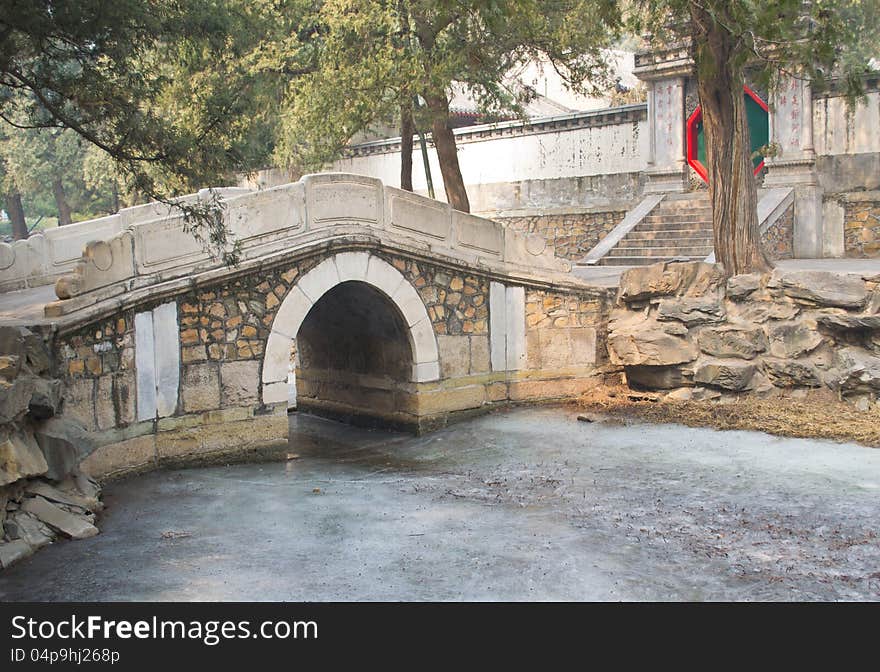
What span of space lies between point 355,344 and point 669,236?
653 centimetres

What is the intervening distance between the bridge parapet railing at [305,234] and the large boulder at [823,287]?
2.65m

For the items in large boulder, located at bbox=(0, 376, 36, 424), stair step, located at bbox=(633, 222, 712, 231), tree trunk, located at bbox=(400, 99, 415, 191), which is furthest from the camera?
stair step, located at bbox=(633, 222, 712, 231)

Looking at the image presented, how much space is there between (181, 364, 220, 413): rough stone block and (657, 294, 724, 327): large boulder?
5409mm

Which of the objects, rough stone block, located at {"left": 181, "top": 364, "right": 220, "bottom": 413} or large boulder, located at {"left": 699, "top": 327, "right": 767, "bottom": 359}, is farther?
large boulder, located at {"left": 699, "top": 327, "right": 767, "bottom": 359}

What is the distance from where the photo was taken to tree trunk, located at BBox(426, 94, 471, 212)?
13.5m

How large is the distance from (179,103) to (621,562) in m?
11.1

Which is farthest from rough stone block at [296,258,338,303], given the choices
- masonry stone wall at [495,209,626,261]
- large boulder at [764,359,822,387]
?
masonry stone wall at [495,209,626,261]

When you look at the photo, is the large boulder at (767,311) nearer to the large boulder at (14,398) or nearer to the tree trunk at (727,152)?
the tree trunk at (727,152)

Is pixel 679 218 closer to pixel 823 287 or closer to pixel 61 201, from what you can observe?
pixel 823 287

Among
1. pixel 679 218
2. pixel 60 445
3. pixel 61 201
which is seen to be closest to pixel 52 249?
pixel 60 445

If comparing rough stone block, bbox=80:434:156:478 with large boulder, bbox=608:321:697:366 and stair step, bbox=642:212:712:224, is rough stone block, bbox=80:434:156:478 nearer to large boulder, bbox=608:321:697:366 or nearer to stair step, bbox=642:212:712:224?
large boulder, bbox=608:321:697:366

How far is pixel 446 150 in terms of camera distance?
1417 cm

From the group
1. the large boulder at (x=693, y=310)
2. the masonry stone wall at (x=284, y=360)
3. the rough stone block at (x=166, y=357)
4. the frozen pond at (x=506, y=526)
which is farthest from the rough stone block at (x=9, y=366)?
the large boulder at (x=693, y=310)

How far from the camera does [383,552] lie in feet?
22.4
